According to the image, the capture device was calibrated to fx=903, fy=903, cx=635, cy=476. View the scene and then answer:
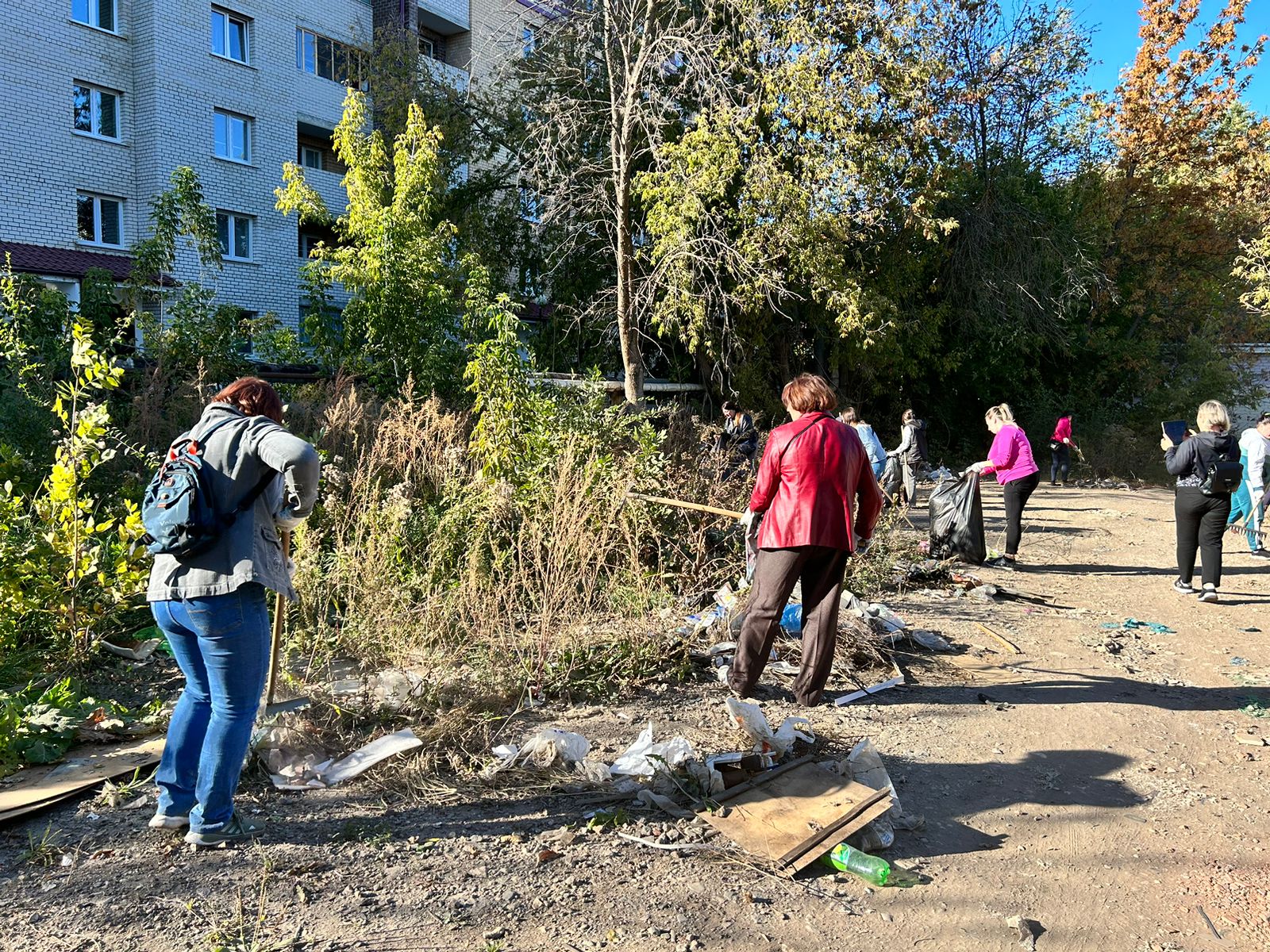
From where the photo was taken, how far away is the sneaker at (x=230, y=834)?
326 centimetres

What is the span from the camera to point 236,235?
22.8 m

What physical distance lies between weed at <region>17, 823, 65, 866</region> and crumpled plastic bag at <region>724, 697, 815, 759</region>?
276cm

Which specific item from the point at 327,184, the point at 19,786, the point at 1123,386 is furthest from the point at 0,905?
the point at 1123,386

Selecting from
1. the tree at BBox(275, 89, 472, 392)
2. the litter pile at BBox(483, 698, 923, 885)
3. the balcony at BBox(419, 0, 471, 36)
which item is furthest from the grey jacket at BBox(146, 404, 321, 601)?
the balcony at BBox(419, 0, 471, 36)

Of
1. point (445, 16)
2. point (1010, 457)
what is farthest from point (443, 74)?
point (1010, 457)

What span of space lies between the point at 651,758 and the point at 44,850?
7.64 ft

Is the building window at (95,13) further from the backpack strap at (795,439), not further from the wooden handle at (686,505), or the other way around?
Result: the backpack strap at (795,439)

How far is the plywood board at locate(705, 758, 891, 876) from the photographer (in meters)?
3.37

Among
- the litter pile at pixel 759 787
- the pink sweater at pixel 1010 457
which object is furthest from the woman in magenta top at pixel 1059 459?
the litter pile at pixel 759 787

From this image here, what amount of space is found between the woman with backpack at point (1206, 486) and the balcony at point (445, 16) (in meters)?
24.5

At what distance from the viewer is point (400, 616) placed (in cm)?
509

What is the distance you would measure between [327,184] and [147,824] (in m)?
24.3

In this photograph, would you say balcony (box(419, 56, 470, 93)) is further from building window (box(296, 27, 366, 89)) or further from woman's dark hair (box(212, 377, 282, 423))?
woman's dark hair (box(212, 377, 282, 423))

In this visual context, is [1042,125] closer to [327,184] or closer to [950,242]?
[950,242]
